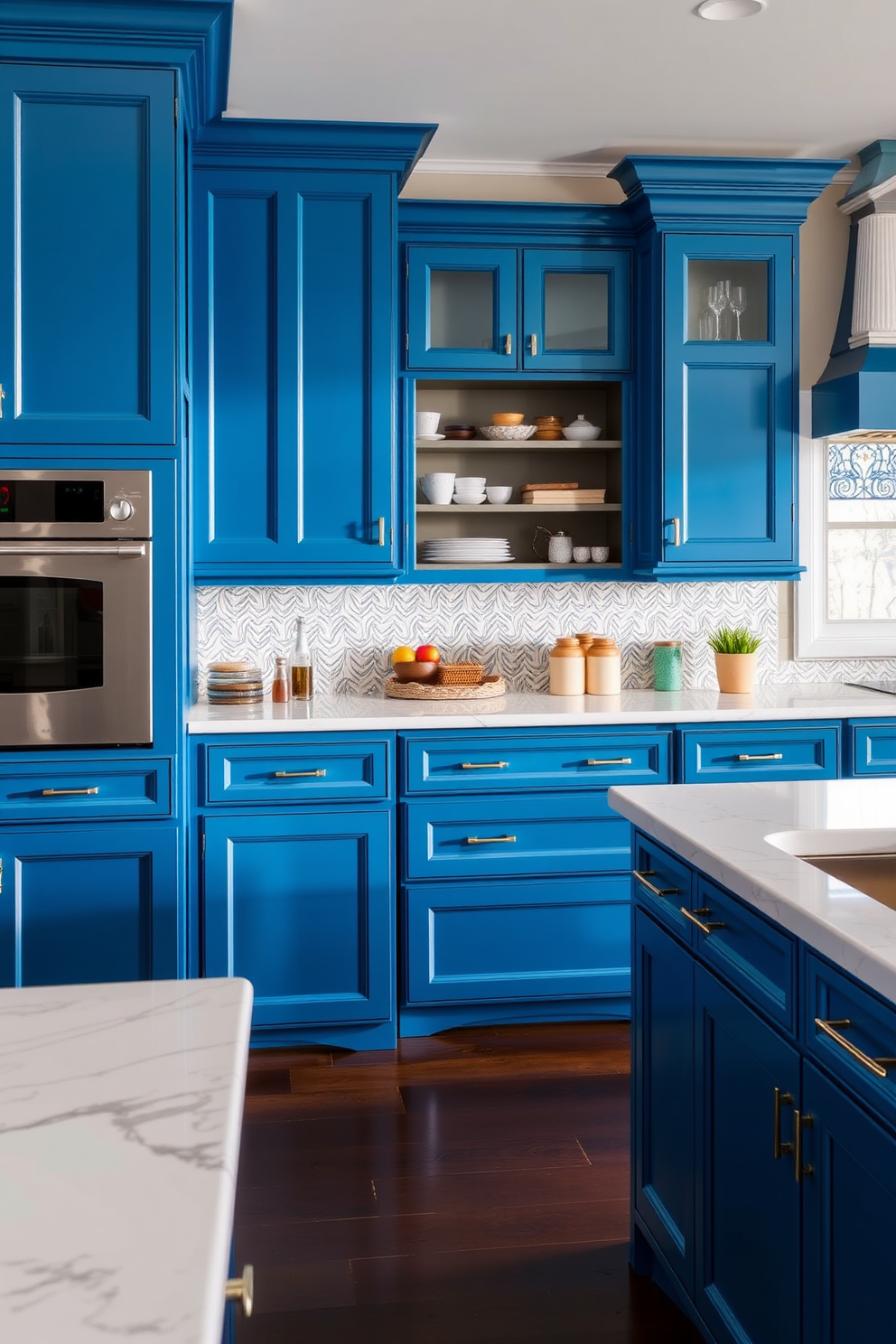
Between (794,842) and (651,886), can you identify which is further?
(651,886)

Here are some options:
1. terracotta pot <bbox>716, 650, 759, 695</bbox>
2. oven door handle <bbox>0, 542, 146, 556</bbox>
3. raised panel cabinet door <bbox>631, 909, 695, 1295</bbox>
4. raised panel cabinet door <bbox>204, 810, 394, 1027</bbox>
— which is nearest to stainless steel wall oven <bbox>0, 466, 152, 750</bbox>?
oven door handle <bbox>0, 542, 146, 556</bbox>

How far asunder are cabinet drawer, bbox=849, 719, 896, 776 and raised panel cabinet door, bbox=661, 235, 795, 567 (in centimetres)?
63

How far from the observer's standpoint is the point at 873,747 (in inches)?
144

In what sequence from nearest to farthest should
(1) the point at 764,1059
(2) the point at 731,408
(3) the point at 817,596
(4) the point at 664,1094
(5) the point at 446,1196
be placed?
(1) the point at 764,1059
(4) the point at 664,1094
(5) the point at 446,1196
(2) the point at 731,408
(3) the point at 817,596

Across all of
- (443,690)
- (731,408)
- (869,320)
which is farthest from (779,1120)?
(869,320)

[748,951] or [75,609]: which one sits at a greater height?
[75,609]

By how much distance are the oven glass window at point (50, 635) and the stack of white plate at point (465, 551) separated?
4.19ft

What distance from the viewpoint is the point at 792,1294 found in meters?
1.54

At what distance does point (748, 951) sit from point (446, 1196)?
1233 mm

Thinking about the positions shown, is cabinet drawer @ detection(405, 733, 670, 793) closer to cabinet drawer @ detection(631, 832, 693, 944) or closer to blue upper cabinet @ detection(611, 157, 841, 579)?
blue upper cabinet @ detection(611, 157, 841, 579)

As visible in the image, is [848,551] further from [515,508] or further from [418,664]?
[418,664]

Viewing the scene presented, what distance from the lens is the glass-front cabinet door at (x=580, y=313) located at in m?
3.85

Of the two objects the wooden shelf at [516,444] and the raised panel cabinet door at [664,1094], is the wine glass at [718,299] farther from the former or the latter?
the raised panel cabinet door at [664,1094]

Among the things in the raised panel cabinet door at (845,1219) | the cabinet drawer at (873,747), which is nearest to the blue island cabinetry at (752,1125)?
the raised panel cabinet door at (845,1219)
